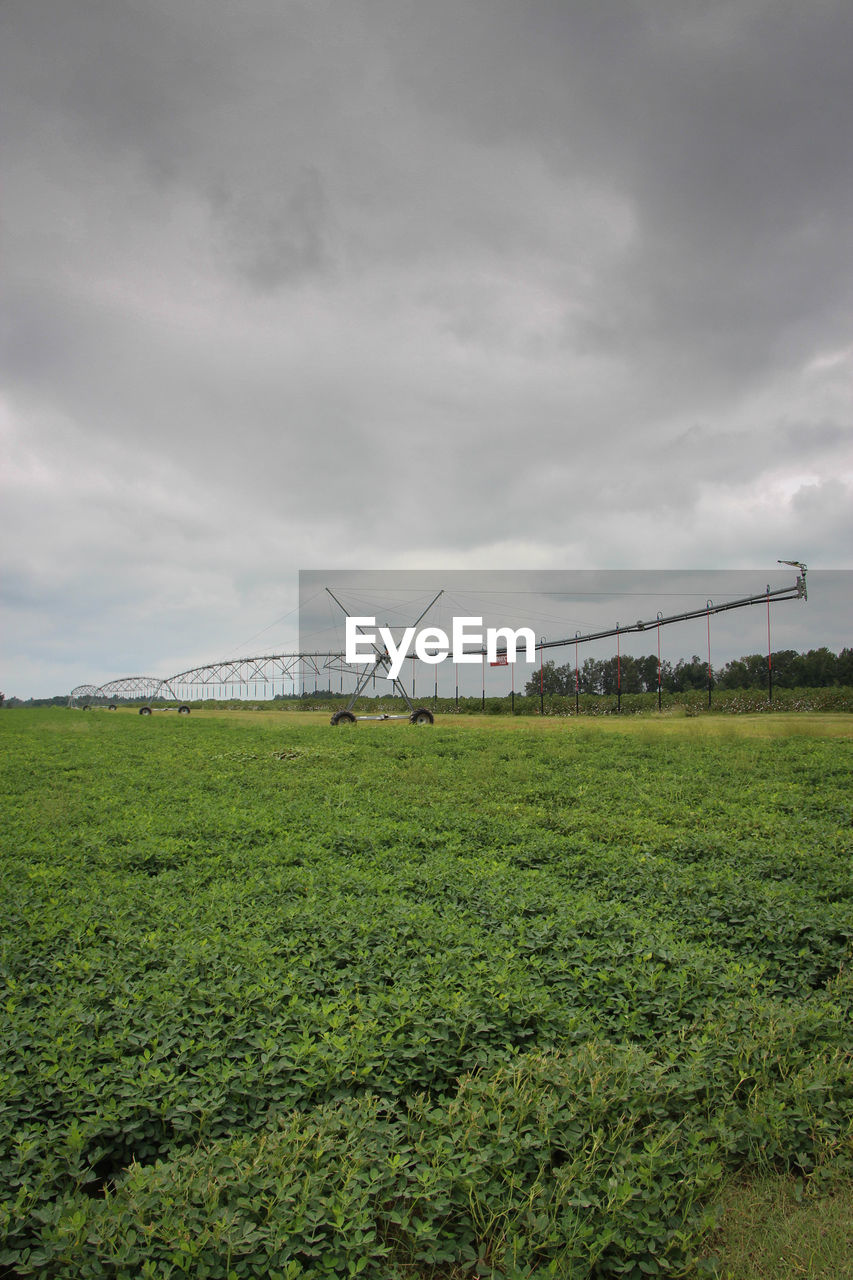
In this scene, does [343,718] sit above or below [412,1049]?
above

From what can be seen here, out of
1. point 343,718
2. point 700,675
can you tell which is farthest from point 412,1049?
point 700,675

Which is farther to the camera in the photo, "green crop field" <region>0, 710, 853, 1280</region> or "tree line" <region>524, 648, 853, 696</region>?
"tree line" <region>524, 648, 853, 696</region>

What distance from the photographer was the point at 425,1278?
3301 mm

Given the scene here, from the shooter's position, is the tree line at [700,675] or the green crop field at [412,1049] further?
the tree line at [700,675]

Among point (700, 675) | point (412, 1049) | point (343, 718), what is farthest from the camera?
point (700, 675)

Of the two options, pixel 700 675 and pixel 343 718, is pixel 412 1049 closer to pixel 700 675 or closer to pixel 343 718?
pixel 343 718

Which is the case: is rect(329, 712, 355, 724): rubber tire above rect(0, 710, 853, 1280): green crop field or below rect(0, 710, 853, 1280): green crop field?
above

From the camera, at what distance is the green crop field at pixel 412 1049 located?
3.33 m

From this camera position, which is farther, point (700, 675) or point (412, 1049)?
point (700, 675)

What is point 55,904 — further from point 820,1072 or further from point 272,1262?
point 820,1072

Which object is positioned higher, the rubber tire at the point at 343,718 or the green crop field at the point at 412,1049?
the rubber tire at the point at 343,718

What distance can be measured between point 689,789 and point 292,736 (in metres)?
18.6

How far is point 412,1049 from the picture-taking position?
15.0 ft

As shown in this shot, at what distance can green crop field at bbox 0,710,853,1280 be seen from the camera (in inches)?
131
